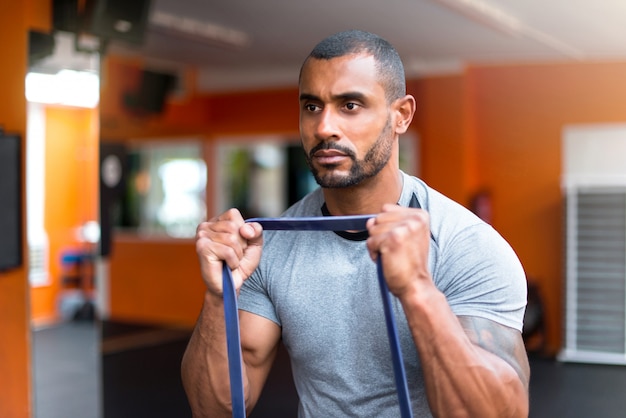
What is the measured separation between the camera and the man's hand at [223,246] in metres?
1.23

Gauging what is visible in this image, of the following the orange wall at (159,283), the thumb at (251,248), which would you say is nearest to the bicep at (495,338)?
the thumb at (251,248)

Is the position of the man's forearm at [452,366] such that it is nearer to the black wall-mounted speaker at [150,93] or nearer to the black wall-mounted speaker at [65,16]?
the black wall-mounted speaker at [65,16]

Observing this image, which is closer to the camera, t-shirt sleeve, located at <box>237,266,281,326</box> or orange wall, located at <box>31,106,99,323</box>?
t-shirt sleeve, located at <box>237,266,281,326</box>

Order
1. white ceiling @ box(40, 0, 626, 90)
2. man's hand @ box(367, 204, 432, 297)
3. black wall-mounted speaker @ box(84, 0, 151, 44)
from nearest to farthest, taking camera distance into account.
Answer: man's hand @ box(367, 204, 432, 297) → black wall-mounted speaker @ box(84, 0, 151, 44) → white ceiling @ box(40, 0, 626, 90)

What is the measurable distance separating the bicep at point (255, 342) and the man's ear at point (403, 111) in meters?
0.43

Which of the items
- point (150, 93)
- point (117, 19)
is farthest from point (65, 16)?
point (150, 93)

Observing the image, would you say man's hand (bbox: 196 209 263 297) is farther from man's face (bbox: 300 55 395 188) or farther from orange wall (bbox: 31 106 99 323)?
orange wall (bbox: 31 106 99 323)

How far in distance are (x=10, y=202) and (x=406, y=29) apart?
10.3ft

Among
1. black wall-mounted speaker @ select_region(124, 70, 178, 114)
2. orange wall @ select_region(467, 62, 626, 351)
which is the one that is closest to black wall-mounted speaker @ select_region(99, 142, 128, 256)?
black wall-mounted speaker @ select_region(124, 70, 178, 114)

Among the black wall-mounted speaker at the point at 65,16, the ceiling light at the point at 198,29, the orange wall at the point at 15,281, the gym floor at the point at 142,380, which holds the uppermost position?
the ceiling light at the point at 198,29

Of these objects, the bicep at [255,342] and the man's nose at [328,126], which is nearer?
the man's nose at [328,126]

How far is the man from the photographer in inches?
42.5

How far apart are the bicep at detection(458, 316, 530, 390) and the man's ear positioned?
34 cm

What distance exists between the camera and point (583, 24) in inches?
192
